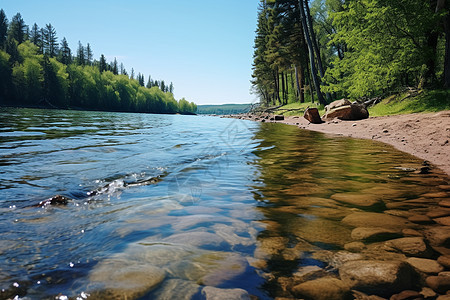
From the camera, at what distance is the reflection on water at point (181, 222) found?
4.86 ft

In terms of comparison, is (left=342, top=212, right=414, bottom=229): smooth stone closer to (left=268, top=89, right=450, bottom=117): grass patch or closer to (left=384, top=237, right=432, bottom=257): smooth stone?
(left=384, top=237, right=432, bottom=257): smooth stone

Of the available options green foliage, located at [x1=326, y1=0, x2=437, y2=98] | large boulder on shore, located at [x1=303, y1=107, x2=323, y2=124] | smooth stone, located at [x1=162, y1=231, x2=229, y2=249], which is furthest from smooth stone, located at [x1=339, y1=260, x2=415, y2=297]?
large boulder on shore, located at [x1=303, y1=107, x2=323, y2=124]

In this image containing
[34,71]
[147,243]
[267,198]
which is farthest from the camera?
[34,71]

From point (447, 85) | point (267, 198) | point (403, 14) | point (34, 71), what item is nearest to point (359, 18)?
point (403, 14)

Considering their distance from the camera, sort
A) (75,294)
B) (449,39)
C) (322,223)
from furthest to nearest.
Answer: (449,39), (322,223), (75,294)

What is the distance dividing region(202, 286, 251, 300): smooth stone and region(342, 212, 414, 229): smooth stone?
1.40m

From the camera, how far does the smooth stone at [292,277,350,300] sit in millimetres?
1351

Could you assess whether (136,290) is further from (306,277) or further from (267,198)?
(267,198)

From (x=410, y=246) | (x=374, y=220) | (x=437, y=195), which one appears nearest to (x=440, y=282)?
(x=410, y=246)

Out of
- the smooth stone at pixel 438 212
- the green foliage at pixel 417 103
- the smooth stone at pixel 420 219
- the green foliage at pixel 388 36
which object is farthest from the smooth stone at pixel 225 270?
the green foliage at pixel 388 36

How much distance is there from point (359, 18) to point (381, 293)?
16712 mm

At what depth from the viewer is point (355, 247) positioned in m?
Result: 1.90

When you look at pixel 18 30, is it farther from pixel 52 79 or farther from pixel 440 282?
pixel 440 282

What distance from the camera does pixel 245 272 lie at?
159 centimetres
